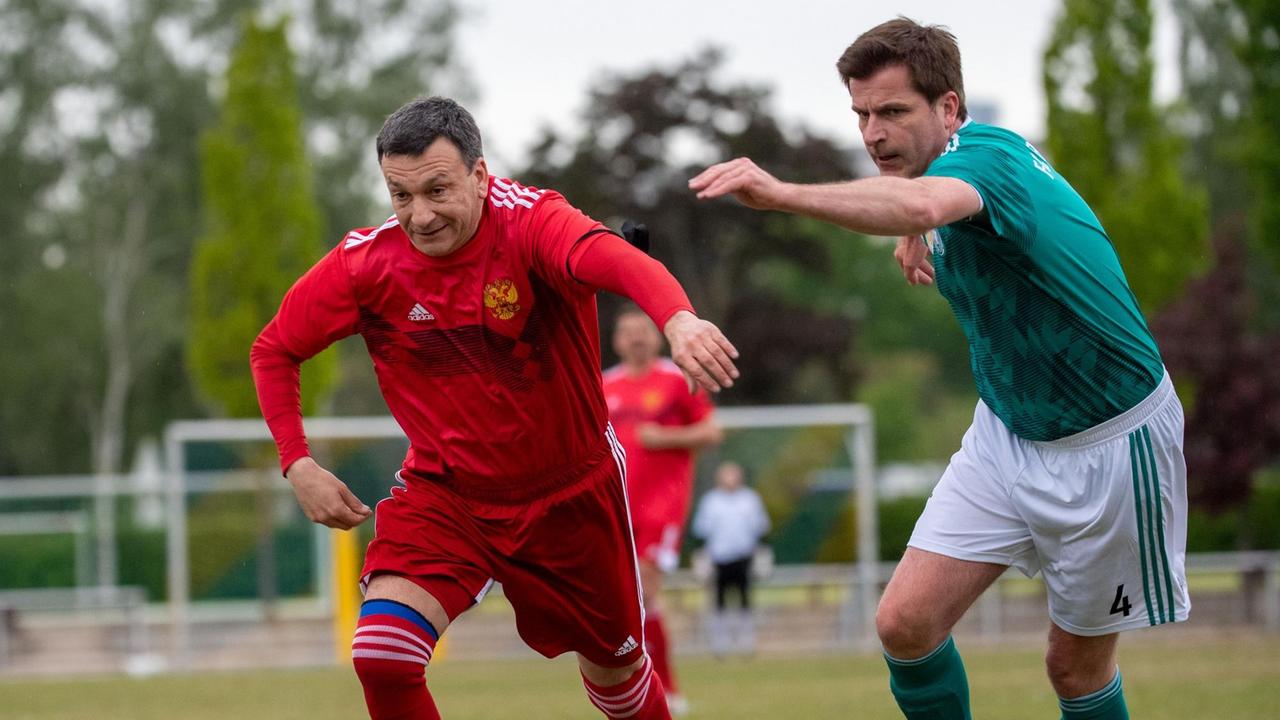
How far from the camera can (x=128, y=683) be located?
1526 centimetres

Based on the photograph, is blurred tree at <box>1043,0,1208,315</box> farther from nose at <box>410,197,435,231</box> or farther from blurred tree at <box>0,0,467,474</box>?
nose at <box>410,197,435,231</box>

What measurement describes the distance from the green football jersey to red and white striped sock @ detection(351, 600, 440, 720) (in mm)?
1860

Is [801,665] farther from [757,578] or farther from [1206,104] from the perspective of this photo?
[1206,104]

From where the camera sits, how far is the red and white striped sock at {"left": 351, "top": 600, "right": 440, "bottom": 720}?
16.5 ft

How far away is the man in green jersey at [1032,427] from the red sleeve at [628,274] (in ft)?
2.61

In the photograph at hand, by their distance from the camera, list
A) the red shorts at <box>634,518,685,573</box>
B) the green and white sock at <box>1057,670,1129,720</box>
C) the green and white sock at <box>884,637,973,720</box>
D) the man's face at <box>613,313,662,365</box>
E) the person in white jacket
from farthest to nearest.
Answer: the person in white jacket → the man's face at <box>613,313,662,365</box> → the red shorts at <box>634,518,685,573</box> → the green and white sock at <box>1057,670,1129,720</box> → the green and white sock at <box>884,637,973,720</box>

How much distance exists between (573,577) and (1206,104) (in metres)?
46.5

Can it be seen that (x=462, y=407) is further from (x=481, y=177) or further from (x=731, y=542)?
(x=731, y=542)

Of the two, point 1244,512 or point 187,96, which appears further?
point 187,96

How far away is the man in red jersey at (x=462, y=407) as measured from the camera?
511 cm

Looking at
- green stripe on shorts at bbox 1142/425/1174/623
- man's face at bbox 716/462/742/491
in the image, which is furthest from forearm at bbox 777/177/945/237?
man's face at bbox 716/462/742/491

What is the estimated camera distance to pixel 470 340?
528 cm

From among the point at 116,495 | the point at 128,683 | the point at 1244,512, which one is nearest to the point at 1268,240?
the point at 1244,512

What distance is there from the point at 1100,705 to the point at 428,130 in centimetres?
279
